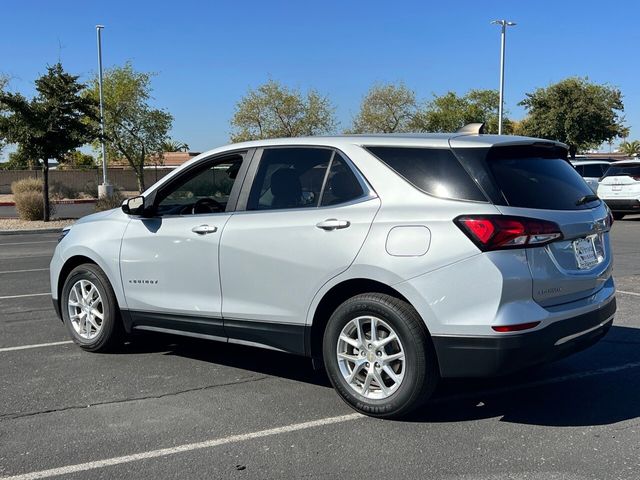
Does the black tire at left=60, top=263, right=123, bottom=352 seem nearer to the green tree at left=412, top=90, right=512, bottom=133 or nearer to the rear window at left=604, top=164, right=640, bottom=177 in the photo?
the rear window at left=604, top=164, right=640, bottom=177

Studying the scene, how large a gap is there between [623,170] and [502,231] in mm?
18395

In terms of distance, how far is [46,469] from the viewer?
358 cm

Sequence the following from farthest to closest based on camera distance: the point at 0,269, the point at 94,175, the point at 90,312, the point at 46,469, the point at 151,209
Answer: the point at 94,175 → the point at 0,269 → the point at 90,312 → the point at 151,209 → the point at 46,469

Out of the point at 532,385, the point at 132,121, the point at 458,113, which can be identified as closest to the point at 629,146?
the point at 458,113

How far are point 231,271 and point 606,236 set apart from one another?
270 centimetres

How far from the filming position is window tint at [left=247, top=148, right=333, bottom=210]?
15.1 feet

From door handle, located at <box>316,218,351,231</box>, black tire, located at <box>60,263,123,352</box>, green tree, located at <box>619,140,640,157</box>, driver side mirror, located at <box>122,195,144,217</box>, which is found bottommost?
black tire, located at <box>60,263,123,352</box>

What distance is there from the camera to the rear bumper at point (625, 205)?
1953 centimetres

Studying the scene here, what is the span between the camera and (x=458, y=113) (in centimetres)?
6034

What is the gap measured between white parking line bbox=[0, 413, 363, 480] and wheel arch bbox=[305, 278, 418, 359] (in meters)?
0.50

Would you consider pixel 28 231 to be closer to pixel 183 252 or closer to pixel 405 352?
pixel 183 252

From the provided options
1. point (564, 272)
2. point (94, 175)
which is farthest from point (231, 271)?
point (94, 175)

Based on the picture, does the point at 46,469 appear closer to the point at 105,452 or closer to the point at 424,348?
the point at 105,452

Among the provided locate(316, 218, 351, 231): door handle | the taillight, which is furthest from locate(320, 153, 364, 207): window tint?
the taillight
